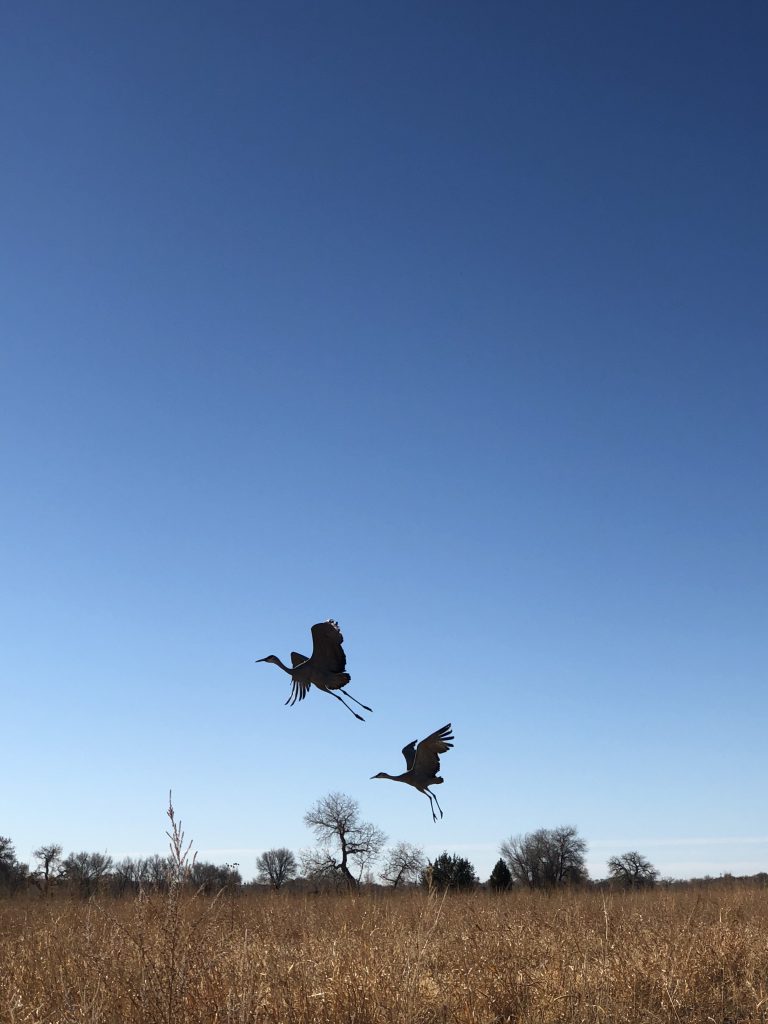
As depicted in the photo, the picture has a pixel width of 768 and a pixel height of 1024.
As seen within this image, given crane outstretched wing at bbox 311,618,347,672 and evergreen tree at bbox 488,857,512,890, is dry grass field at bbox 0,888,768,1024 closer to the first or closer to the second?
crane outstretched wing at bbox 311,618,347,672

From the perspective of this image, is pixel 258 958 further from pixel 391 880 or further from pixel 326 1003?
pixel 391 880

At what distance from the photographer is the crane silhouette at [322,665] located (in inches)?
309

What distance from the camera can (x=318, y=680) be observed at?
7.98 meters

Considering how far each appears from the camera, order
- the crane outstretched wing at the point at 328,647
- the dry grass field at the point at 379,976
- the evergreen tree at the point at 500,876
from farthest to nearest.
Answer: the evergreen tree at the point at 500,876
the crane outstretched wing at the point at 328,647
the dry grass field at the point at 379,976

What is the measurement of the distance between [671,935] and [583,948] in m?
2.13

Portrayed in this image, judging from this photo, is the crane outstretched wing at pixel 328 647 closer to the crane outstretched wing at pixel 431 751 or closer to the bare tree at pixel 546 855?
the crane outstretched wing at pixel 431 751

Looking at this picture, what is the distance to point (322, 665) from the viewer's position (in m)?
7.98

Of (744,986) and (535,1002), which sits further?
(744,986)

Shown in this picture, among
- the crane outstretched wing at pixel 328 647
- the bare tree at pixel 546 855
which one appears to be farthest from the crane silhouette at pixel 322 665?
the bare tree at pixel 546 855

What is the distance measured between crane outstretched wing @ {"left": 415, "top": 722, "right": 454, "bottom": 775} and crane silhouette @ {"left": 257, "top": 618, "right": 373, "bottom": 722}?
4.45ft

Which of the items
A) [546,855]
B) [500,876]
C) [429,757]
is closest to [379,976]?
[429,757]

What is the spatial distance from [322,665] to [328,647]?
207 millimetres

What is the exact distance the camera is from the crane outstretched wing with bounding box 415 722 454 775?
8797 mm

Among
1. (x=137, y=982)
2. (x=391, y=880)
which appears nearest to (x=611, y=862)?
(x=391, y=880)
